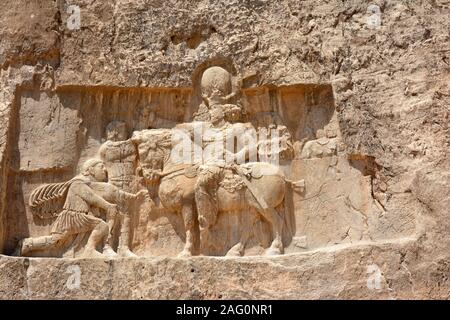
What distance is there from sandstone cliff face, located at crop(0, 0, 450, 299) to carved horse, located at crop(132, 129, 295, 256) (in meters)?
0.17

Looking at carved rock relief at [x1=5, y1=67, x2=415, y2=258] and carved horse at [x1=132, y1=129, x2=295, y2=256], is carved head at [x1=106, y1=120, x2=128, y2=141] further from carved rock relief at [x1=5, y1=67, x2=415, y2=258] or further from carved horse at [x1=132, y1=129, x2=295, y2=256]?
carved horse at [x1=132, y1=129, x2=295, y2=256]

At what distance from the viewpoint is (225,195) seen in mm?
6336

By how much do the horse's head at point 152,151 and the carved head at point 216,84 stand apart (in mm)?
479

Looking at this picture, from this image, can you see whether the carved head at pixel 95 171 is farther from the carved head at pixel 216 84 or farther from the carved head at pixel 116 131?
the carved head at pixel 216 84

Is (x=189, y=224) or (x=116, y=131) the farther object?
(x=116, y=131)

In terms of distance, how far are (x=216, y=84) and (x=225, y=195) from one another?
91cm

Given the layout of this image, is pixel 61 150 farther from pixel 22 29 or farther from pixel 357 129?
pixel 357 129

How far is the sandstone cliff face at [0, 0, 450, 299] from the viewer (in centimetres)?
601

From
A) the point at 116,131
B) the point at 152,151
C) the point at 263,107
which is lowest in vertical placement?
the point at 152,151

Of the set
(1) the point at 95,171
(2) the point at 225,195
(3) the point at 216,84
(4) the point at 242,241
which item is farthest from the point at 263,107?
(1) the point at 95,171

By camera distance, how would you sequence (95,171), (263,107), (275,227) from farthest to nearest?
1. (263,107)
2. (95,171)
3. (275,227)

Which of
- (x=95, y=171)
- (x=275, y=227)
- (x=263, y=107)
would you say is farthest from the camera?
(x=263, y=107)

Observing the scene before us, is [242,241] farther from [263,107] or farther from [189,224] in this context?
[263,107]
